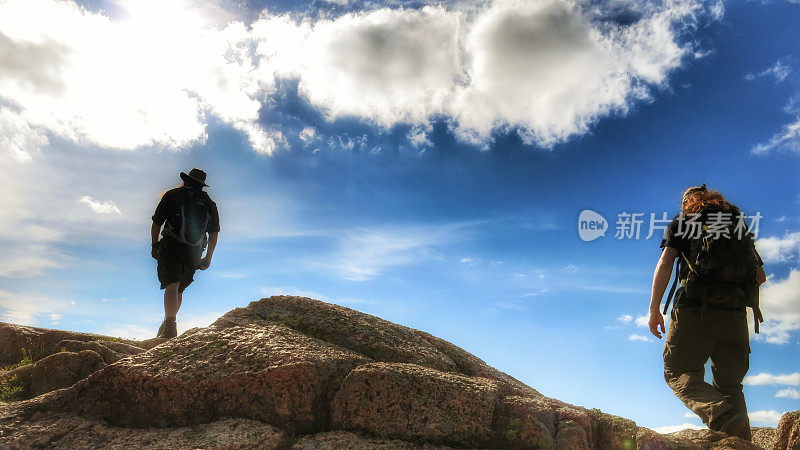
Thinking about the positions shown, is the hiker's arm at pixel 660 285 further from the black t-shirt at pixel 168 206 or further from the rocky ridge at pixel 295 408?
the black t-shirt at pixel 168 206

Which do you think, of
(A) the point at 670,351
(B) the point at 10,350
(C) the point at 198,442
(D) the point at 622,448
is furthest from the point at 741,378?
(B) the point at 10,350

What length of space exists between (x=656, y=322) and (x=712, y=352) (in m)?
0.89

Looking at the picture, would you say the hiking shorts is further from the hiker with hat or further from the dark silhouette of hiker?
the dark silhouette of hiker

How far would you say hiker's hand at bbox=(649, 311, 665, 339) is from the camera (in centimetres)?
809

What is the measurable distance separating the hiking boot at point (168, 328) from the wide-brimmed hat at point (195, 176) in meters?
3.22

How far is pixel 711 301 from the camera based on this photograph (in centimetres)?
772

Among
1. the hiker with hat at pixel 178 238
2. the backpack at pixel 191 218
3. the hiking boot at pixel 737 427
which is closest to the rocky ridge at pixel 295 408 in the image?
the hiking boot at pixel 737 427

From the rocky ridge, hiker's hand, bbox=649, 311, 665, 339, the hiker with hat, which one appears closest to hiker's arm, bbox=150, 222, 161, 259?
the hiker with hat

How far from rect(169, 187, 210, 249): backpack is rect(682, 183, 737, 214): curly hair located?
9.95 meters

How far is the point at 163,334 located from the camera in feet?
37.2

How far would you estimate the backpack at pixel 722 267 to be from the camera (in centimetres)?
765

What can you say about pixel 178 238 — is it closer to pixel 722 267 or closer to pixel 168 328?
pixel 168 328

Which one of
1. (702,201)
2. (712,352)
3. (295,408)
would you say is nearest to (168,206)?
(295,408)

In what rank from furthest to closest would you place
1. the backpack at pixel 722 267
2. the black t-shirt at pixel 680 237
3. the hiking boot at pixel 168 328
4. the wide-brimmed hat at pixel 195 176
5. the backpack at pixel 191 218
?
the wide-brimmed hat at pixel 195 176 → the backpack at pixel 191 218 → the hiking boot at pixel 168 328 → the black t-shirt at pixel 680 237 → the backpack at pixel 722 267
